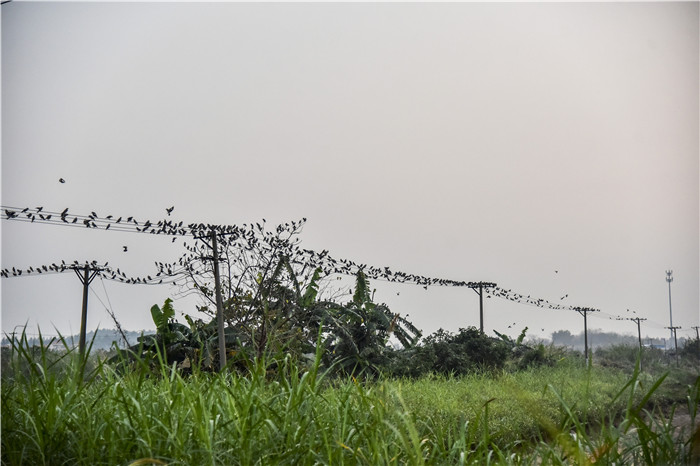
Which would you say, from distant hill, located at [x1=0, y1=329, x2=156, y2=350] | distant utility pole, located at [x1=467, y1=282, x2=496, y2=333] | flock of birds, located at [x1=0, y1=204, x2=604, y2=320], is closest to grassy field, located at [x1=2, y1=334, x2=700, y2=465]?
distant hill, located at [x1=0, y1=329, x2=156, y2=350]

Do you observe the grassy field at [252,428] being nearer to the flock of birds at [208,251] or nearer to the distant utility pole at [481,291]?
the flock of birds at [208,251]

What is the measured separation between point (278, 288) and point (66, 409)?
3574mm

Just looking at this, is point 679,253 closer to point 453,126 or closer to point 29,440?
point 453,126

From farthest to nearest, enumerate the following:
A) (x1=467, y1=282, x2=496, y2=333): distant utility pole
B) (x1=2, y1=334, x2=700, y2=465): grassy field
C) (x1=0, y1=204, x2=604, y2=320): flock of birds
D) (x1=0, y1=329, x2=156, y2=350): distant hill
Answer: (x1=467, y1=282, x2=496, y2=333): distant utility pole < (x1=0, y1=204, x2=604, y2=320): flock of birds < (x1=0, y1=329, x2=156, y2=350): distant hill < (x1=2, y1=334, x2=700, y2=465): grassy field

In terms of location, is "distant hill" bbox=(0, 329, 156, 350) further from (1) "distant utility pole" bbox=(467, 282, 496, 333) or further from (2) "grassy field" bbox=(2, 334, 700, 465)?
(1) "distant utility pole" bbox=(467, 282, 496, 333)

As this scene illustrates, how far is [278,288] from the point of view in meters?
5.47

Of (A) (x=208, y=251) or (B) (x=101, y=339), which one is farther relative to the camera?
(A) (x=208, y=251)

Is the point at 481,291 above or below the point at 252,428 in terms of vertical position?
above

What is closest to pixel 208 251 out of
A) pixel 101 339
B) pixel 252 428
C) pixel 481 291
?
pixel 101 339

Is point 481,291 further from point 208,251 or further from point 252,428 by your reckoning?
point 252,428

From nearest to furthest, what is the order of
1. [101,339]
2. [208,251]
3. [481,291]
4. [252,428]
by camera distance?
[252,428]
[101,339]
[208,251]
[481,291]

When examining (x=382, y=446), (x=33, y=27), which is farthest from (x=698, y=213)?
(x=33, y=27)

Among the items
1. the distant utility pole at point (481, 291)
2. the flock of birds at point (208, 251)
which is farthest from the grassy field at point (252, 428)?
the distant utility pole at point (481, 291)

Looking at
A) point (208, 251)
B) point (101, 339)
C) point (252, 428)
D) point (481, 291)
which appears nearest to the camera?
point (252, 428)
